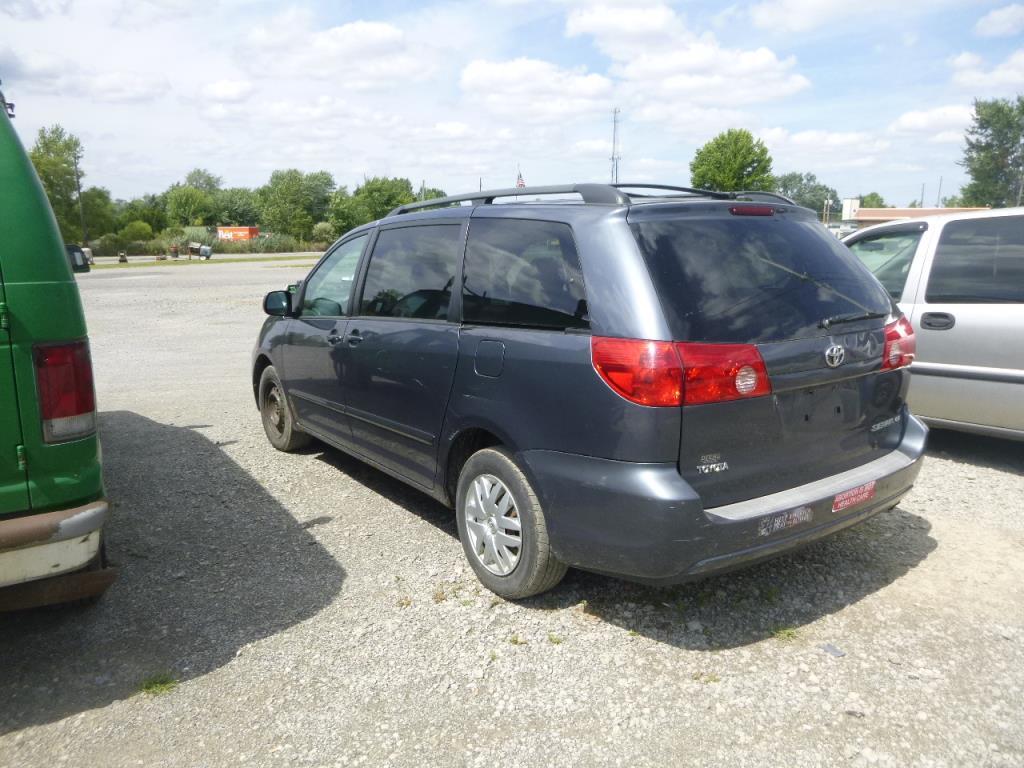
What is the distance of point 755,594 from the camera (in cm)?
377

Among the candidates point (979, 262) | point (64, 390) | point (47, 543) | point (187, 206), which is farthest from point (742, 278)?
point (187, 206)

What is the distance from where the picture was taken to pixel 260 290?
24906 millimetres

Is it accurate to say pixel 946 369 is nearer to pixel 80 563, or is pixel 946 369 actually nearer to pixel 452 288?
pixel 452 288

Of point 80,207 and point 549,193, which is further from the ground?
point 80,207

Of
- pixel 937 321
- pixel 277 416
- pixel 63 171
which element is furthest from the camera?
pixel 63 171

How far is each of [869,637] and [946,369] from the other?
9.56ft

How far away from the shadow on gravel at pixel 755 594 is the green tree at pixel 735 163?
3122 inches

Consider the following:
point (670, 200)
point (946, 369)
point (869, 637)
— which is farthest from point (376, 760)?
point (946, 369)

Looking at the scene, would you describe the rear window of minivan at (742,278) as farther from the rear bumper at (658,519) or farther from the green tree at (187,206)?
the green tree at (187,206)

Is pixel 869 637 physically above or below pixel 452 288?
below

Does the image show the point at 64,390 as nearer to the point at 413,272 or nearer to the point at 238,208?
the point at 413,272

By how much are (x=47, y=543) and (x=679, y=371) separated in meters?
2.34

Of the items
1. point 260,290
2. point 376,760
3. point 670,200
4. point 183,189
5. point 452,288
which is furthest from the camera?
point 183,189

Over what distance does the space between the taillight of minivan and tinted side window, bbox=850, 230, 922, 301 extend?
5.08 metres
